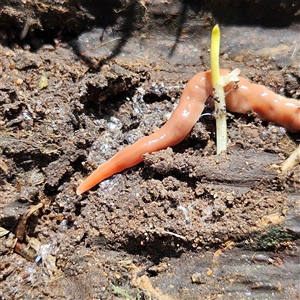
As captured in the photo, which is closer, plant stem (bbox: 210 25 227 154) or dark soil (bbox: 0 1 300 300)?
dark soil (bbox: 0 1 300 300)

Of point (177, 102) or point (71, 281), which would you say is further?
point (177, 102)

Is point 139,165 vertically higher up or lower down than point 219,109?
lower down

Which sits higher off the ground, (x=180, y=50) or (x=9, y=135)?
(x=180, y=50)

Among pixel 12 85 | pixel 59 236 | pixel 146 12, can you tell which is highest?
pixel 146 12

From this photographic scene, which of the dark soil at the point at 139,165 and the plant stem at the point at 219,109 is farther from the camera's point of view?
the plant stem at the point at 219,109

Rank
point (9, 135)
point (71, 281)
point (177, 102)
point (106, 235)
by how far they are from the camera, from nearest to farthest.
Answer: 1. point (71, 281)
2. point (106, 235)
3. point (9, 135)
4. point (177, 102)

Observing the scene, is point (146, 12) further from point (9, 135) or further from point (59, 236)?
point (59, 236)

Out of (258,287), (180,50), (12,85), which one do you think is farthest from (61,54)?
(258,287)

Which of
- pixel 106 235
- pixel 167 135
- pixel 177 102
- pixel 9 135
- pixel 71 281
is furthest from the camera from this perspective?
pixel 177 102
